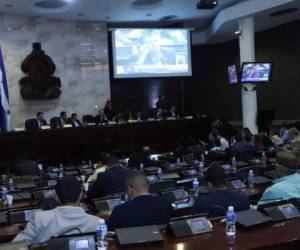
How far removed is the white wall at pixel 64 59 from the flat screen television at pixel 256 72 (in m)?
4.62

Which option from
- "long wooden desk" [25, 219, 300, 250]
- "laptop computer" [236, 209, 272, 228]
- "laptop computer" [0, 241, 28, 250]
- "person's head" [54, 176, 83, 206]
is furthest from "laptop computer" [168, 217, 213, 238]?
"laptop computer" [0, 241, 28, 250]

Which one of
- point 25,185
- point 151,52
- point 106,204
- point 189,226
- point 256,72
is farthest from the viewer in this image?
point 151,52

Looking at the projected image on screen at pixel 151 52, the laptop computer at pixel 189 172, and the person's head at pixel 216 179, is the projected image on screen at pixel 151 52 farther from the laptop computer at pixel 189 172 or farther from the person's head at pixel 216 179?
the person's head at pixel 216 179

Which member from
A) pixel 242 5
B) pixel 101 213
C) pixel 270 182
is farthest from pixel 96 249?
pixel 242 5

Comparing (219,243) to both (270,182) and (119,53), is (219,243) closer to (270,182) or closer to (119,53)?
(270,182)

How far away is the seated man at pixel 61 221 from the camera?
2.42 meters

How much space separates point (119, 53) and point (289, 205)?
1087 cm

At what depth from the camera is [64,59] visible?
12992 mm

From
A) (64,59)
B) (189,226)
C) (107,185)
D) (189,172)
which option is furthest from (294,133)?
(64,59)

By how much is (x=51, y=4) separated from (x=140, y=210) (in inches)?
384

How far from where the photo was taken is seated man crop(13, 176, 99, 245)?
2422 millimetres

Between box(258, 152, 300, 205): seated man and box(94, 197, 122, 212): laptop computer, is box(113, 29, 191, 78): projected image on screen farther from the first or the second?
box(258, 152, 300, 205): seated man

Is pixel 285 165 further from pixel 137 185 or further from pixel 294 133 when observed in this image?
pixel 294 133

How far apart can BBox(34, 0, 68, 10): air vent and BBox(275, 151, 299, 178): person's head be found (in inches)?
356
